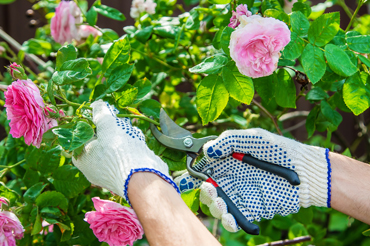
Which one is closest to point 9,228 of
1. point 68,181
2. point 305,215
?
point 68,181

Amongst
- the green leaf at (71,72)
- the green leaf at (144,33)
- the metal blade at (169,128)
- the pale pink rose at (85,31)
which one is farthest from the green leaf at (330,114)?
the pale pink rose at (85,31)

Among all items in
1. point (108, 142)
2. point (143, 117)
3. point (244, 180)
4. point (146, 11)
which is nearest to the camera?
point (108, 142)

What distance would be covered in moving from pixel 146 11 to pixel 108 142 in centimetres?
91

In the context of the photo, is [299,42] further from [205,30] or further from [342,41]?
[205,30]

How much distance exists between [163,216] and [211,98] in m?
0.40

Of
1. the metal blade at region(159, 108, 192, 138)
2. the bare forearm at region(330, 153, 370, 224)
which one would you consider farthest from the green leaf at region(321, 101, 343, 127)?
the metal blade at region(159, 108, 192, 138)

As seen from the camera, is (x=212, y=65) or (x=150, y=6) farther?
(x=150, y=6)

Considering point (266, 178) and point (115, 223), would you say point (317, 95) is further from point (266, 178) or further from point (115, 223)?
point (115, 223)

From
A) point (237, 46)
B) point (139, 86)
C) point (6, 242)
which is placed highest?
point (237, 46)

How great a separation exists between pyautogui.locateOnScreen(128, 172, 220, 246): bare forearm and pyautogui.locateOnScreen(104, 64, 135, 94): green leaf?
34 centimetres

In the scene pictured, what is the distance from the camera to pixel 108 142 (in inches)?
38.9

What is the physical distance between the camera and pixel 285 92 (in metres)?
1.16

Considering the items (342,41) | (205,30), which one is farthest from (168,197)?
(205,30)

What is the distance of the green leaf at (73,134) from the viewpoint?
2.81 feet
